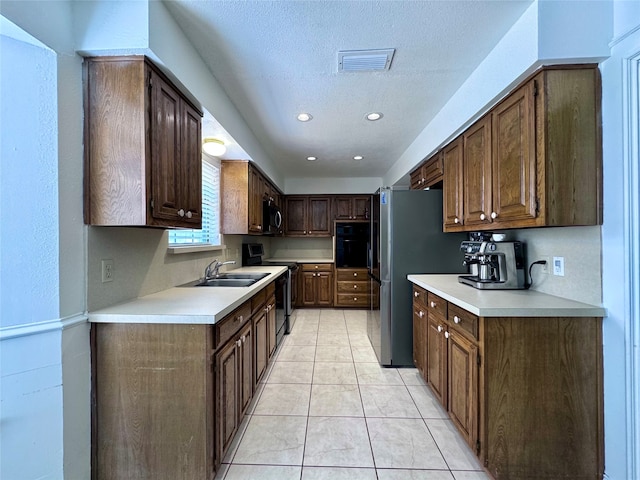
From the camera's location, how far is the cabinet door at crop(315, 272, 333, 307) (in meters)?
5.16

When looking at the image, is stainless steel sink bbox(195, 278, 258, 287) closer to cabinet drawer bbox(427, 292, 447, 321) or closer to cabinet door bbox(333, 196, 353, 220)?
cabinet drawer bbox(427, 292, 447, 321)

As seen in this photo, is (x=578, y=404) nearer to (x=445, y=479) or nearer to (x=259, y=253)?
(x=445, y=479)

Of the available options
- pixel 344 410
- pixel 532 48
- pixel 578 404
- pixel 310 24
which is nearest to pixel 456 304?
pixel 578 404

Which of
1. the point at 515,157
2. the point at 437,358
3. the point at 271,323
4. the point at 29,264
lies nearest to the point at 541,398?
the point at 437,358

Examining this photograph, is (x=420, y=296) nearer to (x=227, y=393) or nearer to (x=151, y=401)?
(x=227, y=393)

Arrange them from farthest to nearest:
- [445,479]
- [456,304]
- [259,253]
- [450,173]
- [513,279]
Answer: [259,253]
[450,173]
[513,279]
[456,304]
[445,479]

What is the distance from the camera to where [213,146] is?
2602 mm

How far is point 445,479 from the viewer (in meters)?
1.51

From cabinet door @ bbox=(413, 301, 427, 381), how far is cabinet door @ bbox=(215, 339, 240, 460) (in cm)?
152

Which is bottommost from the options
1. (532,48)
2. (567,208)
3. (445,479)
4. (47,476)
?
(445,479)

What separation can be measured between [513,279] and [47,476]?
275 cm

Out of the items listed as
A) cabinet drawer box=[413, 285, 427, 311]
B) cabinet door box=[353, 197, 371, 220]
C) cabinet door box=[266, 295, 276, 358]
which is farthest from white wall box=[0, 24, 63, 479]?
cabinet door box=[353, 197, 371, 220]

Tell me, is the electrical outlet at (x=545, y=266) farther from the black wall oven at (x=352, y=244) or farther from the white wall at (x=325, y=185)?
the white wall at (x=325, y=185)

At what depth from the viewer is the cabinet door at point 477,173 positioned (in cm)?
195
